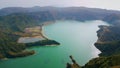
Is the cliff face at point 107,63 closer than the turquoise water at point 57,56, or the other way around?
the cliff face at point 107,63

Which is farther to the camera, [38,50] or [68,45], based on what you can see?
[68,45]

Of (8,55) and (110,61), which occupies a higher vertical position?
(110,61)

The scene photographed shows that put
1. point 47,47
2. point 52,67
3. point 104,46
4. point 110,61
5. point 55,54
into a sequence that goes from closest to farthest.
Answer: point 110,61 → point 52,67 → point 55,54 → point 104,46 → point 47,47

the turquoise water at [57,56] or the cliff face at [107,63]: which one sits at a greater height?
the cliff face at [107,63]

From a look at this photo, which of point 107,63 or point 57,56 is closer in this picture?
point 107,63

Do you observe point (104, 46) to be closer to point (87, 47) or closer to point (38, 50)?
point (87, 47)

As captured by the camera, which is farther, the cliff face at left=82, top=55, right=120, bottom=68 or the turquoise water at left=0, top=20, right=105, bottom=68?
the turquoise water at left=0, top=20, right=105, bottom=68

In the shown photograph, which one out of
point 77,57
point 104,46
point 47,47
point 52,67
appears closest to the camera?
point 52,67

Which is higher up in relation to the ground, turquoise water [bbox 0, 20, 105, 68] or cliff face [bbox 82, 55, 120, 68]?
cliff face [bbox 82, 55, 120, 68]

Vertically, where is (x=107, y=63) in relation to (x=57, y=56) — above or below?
above

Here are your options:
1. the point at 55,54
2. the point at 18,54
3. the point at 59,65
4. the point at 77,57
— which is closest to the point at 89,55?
the point at 77,57
